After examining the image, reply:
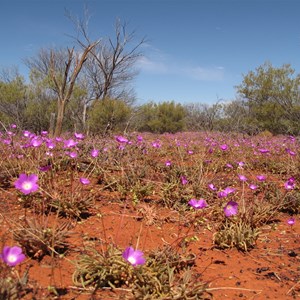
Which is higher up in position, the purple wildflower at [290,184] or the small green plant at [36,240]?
the purple wildflower at [290,184]

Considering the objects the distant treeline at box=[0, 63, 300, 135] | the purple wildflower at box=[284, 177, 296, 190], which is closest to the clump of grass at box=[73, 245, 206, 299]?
the purple wildflower at box=[284, 177, 296, 190]

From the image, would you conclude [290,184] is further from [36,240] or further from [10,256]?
[10,256]

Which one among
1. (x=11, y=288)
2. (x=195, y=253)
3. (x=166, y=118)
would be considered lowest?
(x=195, y=253)

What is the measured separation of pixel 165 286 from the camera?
1.68 m

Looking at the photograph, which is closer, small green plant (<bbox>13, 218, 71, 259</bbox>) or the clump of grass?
the clump of grass

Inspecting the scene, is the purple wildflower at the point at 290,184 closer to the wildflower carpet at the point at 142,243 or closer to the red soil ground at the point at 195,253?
the wildflower carpet at the point at 142,243

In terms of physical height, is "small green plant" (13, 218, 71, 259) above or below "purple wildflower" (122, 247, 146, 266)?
below

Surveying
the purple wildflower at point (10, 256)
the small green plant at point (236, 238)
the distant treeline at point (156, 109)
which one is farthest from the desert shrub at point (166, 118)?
the purple wildflower at point (10, 256)

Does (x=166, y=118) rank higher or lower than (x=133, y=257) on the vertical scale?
higher

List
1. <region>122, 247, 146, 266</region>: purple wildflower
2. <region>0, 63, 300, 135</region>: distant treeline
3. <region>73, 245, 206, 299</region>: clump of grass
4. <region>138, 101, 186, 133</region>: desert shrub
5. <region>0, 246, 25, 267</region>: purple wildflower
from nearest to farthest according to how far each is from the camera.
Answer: <region>0, 246, 25, 267</region>: purple wildflower
<region>122, 247, 146, 266</region>: purple wildflower
<region>73, 245, 206, 299</region>: clump of grass
<region>0, 63, 300, 135</region>: distant treeline
<region>138, 101, 186, 133</region>: desert shrub

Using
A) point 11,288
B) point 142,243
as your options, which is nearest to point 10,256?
point 11,288

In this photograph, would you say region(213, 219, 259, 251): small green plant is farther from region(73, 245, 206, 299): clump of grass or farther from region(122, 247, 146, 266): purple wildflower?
region(122, 247, 146, 266): purple wildflower

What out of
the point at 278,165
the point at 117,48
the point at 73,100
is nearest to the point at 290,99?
the point at 117,48

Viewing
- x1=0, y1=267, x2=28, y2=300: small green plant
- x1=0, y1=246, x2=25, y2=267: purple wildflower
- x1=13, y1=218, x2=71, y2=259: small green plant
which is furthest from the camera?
x1=13, y1=218, x2=71, y2=259: small green plant
